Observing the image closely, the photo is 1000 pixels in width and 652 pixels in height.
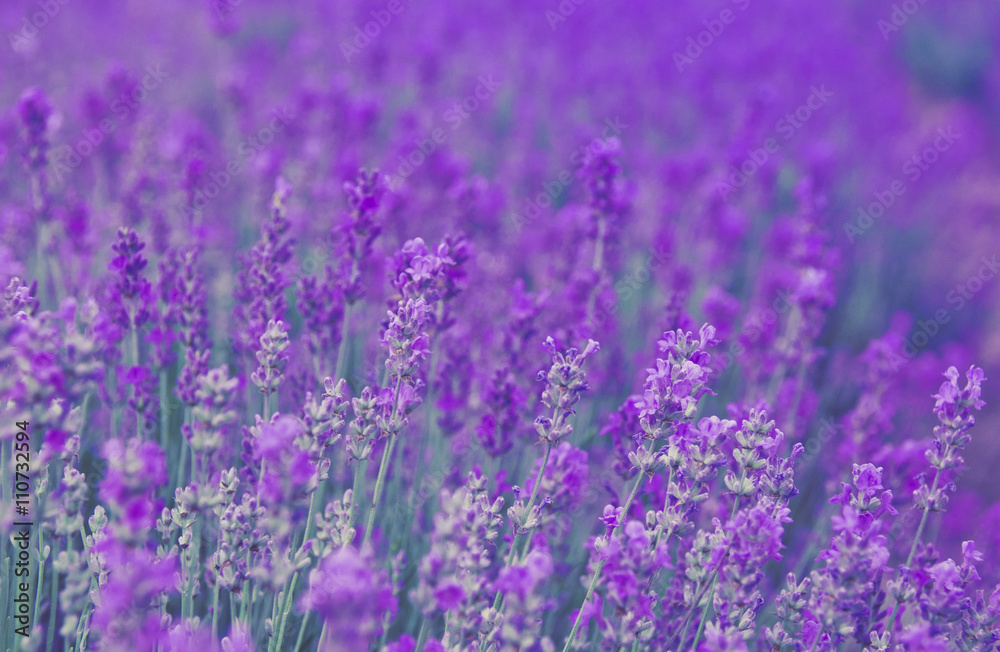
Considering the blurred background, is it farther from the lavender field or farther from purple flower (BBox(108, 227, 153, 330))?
purple flower (BBox(108, 227, 153, 330))

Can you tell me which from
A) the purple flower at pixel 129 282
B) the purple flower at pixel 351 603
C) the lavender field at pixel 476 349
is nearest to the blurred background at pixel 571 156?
the lavender field at pixel 476 349

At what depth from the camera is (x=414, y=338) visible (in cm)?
190

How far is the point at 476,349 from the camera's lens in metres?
3.14

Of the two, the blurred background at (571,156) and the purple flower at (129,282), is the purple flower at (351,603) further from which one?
the purple flower at (129,282)

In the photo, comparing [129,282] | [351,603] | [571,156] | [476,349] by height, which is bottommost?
[351,603]

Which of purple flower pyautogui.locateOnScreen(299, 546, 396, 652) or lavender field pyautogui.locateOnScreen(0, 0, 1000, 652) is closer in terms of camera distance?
purple flower pyautogui.locateOnScreen(299, 546, 396, 652)

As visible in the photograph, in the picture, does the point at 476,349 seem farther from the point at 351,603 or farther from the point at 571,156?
the point at 571,156

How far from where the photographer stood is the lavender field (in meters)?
1.65

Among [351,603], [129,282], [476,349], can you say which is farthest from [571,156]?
[351,603]

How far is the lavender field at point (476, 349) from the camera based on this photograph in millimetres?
1648

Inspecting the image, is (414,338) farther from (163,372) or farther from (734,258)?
(734,258)

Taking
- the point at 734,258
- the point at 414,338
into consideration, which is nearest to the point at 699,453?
the point at 414,338

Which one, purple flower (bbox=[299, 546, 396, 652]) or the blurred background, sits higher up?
the blurred background

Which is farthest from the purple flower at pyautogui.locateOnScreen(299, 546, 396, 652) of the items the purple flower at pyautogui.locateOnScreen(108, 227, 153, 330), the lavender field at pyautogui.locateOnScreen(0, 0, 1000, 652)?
the purple flower at pyautogui.locateOnScreen(108, 227, 153, 330)
